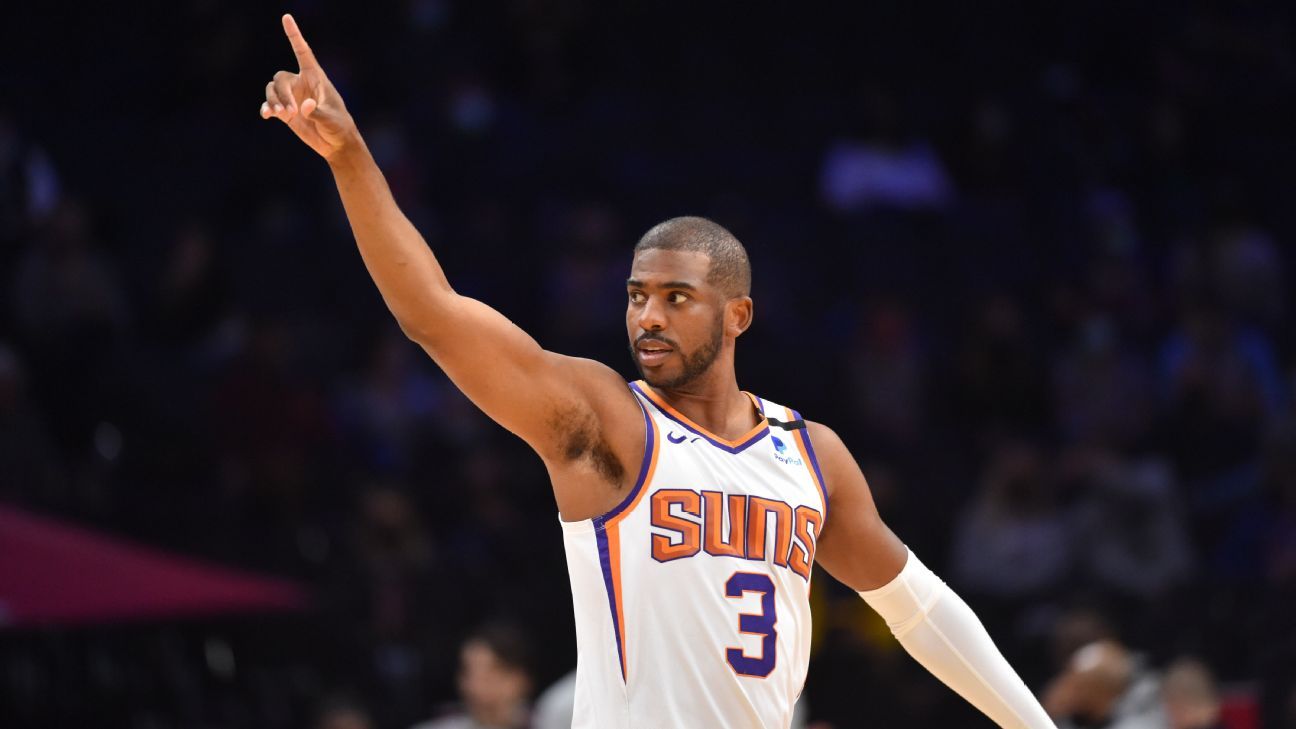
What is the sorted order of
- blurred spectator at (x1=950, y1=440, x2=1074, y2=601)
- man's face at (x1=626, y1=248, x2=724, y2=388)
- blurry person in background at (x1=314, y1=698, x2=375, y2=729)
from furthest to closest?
blurred spectator at (x1=950, y1=440, x2=1074, y2=601), blurry person in background at (x1=314, y1=698, x2=375, y2=729), man's face at (x1=626, y1=248, x2=724, y2=388)

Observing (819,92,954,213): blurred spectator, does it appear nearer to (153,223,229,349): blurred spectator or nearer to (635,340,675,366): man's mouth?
(153,223,229,349): blurred spectator

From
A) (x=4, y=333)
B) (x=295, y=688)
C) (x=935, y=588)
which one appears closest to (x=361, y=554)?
(x=295, y=688)

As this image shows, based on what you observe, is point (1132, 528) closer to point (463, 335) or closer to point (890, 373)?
point (890, 373)

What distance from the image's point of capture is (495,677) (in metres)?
6.96

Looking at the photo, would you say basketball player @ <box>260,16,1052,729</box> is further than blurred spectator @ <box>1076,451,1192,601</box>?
No

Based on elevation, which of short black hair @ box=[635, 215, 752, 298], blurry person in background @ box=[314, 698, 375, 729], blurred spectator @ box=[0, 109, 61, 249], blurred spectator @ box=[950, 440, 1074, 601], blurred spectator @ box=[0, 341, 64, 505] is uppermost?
blurred spectator @ box=[0, 109, 61, 249]

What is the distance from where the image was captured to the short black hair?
13.6 feet

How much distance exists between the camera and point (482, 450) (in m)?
10.2

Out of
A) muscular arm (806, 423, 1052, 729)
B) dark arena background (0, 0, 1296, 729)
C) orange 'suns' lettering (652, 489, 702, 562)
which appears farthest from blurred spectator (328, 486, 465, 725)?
orange 'suns' lettering (652, 489, 702, 562)

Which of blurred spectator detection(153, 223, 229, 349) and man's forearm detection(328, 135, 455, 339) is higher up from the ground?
blurred spectator detection(153, 223, 229, 349)

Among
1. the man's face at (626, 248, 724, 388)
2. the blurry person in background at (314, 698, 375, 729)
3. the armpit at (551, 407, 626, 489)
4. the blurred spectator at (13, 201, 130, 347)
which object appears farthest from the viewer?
the blurred spectator at (13, 201, 130, 347)

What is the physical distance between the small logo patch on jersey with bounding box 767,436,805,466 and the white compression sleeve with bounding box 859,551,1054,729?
0.51m

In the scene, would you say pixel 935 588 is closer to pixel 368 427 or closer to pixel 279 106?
pixel 279 106

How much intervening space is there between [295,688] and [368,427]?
Answer: 2.30m
